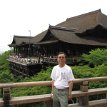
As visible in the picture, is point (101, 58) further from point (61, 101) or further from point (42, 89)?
point (61, 101)

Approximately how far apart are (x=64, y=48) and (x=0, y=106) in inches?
931

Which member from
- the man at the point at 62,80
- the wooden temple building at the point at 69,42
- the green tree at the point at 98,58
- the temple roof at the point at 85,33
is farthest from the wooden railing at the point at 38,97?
the temple roof at the point at 85,33

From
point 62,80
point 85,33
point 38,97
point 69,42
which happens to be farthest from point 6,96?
point 85,33

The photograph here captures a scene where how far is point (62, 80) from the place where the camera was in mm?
6094

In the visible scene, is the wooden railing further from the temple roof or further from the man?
the temple roof

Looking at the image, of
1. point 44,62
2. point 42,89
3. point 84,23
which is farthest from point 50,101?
point 84,23

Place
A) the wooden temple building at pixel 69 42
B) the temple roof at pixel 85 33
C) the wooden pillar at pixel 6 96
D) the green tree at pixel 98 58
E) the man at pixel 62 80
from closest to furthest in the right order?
the man at pixel 62 80 → the wooden pillar at pixel 6 96 → the green tree at pixel 98 58 → the wooden temple building at pixel 69 42 → the temple roof at pixel 85 33

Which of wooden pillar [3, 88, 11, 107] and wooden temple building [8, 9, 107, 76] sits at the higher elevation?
wooden temple building [8, 9, 107, 76]

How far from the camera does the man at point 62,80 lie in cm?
604

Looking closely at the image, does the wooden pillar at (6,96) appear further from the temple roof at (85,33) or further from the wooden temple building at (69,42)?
the temple roof at (85,33)

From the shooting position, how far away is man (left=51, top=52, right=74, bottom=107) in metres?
6.04

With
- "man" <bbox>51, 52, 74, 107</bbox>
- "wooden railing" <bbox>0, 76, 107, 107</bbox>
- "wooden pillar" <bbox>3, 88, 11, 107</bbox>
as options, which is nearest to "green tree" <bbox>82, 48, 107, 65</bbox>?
"wooden railing" <bbox>0, 76, 107, 107</bbox>

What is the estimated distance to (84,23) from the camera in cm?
3825

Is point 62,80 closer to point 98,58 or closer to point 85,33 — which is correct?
point 98,58
